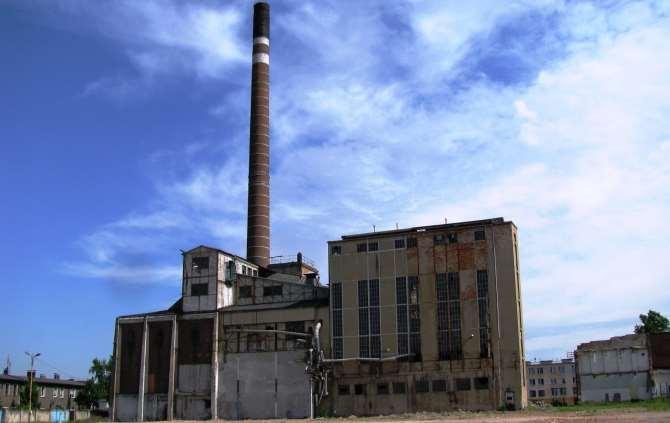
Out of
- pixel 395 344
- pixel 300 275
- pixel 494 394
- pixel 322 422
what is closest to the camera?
pixel 322 422

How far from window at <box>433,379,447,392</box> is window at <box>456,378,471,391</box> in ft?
3.00

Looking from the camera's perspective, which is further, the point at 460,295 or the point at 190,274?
the point at 190,274

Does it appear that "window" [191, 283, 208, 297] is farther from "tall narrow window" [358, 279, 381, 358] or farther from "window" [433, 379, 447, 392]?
"window" [433, 379, 447, 392]

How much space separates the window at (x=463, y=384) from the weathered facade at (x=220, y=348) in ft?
35.7

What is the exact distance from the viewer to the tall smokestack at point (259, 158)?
69.2 m

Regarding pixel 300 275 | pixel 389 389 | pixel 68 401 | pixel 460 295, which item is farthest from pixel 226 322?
pixel 68 401

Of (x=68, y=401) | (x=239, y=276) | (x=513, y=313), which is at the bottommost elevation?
(x=68, y=401)

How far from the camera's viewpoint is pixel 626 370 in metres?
69.9

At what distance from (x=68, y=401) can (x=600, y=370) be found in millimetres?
62269

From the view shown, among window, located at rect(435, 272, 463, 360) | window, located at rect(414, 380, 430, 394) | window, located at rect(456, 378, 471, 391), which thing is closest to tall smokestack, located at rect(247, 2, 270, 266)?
window, located at rect(435, 272, 463, 360)

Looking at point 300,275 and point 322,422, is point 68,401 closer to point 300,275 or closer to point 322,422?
point 300,275

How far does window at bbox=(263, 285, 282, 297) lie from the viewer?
197 feet

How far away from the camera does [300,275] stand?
67.9 m

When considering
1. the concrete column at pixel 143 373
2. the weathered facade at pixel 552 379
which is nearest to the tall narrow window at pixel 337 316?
the concrete column at pixel 143 373
